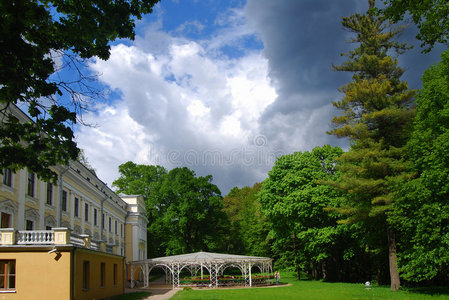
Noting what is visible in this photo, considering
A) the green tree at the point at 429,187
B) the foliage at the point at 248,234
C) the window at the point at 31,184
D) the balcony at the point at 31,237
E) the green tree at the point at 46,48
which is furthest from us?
the foliage at the point at 248,234

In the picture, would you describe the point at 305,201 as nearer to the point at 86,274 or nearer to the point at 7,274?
the point at 86,274

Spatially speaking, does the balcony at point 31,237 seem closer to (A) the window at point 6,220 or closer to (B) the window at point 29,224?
(A) the window at point 6,220

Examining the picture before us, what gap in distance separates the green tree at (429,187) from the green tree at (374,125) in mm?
1436

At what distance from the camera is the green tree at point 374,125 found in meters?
24.5

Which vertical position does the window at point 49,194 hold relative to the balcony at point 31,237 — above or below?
above

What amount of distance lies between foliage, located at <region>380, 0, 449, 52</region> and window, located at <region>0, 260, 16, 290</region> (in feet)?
55.7

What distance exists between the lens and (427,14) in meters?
11.4

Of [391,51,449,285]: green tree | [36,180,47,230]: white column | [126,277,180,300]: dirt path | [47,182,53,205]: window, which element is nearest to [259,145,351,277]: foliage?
[391,51,449,285]: green tree

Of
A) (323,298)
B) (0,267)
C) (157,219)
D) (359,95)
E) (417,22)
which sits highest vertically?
(359,95)

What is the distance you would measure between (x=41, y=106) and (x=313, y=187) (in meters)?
28.7

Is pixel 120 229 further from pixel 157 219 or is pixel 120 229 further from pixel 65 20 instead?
pixel 65 20

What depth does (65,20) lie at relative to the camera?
29.6 ft

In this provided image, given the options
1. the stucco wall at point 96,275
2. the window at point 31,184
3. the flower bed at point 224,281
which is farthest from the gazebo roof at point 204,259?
the window at point 31,184

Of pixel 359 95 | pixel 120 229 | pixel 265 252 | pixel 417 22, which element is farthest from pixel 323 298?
pixel 265 252
